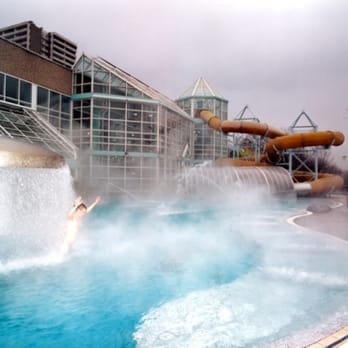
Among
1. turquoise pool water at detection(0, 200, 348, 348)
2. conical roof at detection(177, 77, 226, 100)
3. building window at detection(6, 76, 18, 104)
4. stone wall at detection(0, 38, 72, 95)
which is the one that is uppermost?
conical roof at detection(177, 77, 226, 100)

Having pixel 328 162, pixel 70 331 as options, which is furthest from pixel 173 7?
pixel 328 162

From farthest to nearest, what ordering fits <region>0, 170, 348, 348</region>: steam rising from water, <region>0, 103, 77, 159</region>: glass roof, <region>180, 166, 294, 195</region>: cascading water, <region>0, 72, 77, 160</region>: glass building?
<region>180, 166, 294, 195</region>: cascading water < <region>0, 72, 77, 160</region>: glass building < <region>0, 103, 77, 159</region>: glass roof < <region>0, 170, 348, 348</region>: steam rising from water

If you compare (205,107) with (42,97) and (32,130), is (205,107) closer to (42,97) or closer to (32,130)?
(42,97)

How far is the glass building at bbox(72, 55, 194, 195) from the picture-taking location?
22.2 m

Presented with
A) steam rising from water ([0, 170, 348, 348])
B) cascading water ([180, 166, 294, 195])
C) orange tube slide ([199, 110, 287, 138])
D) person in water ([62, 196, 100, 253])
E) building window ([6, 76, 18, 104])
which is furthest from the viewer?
orange tube slide ([199, 110, 287, 138])

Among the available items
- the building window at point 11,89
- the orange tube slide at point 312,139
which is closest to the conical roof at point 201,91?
the orange tube slide at point 312,139

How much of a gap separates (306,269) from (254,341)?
3.20m

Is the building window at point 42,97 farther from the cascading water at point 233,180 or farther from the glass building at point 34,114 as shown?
the cascading water at point 233,180

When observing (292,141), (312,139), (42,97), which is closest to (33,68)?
(42,97)

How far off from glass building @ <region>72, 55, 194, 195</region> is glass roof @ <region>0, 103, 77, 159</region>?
12.4 ft

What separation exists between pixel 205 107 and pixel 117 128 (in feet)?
54.5

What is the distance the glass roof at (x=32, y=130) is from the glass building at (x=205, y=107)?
18039 mm

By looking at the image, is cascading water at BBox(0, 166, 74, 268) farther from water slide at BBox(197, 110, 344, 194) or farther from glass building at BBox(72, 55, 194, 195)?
water slide at BBox(197, 110, 344, 194)

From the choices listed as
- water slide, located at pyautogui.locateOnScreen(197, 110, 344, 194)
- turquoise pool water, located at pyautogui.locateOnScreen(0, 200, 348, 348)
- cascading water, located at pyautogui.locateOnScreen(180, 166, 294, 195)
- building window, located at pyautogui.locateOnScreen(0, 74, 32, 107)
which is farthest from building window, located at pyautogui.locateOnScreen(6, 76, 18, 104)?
water slide, located at pyautogui.locateOnScreen(197, 110, 344, 194)
